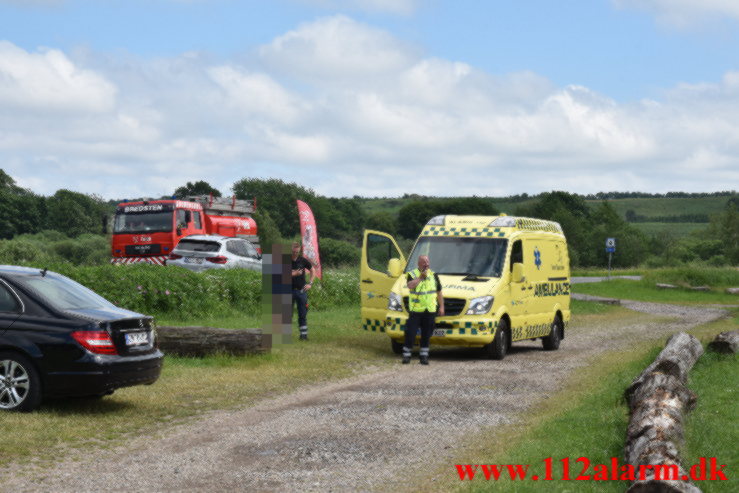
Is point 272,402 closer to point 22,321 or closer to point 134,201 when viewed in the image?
point 22,321

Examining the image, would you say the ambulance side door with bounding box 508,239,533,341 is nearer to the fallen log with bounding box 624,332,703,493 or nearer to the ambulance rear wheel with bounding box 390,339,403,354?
the ambulance rear wheel with bounding box 390,339,403,354

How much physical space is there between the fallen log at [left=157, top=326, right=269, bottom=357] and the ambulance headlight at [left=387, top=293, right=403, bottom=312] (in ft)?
8.66

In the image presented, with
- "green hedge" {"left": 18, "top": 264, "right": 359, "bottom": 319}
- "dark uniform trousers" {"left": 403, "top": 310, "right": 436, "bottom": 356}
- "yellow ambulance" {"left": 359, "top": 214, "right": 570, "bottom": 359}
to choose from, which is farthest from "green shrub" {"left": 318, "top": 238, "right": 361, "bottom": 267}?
"dark uniform trousers" {"left": 403, "top": 310, "right": 436, "bottom": 356}

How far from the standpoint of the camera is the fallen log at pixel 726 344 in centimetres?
1711

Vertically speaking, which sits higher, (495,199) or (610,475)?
(495,199)

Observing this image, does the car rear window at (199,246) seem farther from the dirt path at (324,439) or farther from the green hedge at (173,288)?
the dirt path at (324,439)

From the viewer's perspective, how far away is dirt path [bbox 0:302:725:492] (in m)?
7.73

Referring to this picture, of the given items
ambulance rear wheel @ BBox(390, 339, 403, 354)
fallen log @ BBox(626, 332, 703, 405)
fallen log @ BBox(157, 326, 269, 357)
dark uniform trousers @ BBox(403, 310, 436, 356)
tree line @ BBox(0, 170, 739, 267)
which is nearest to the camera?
fallen log @ BBox(626, 332, 703, 405)

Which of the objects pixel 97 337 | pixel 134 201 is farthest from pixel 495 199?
pixel 97 337

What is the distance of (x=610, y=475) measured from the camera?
25.4ft

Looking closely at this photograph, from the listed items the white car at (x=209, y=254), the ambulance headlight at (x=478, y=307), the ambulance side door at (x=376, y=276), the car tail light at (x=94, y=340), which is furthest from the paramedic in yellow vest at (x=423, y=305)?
the white car at (x=209, y=254)

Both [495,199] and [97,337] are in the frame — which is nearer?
[97,337]

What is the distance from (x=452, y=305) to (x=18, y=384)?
28.3 ft

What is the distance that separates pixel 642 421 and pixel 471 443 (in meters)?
1.70
